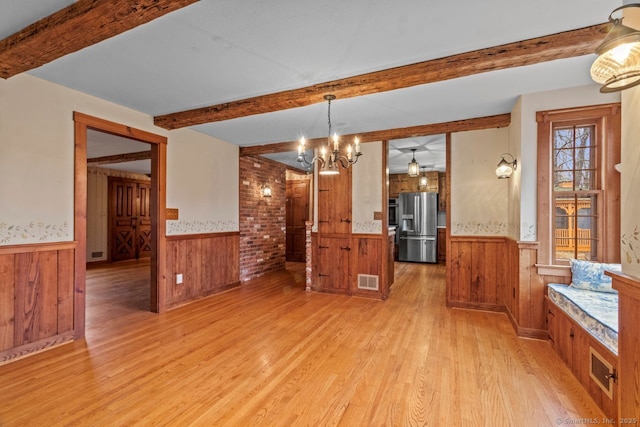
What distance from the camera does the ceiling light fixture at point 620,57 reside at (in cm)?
128

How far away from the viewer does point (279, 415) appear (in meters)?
1.90

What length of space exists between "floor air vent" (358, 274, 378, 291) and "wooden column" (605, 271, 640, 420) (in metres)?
3.09

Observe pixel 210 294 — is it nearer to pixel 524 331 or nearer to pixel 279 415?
pixel 279 415

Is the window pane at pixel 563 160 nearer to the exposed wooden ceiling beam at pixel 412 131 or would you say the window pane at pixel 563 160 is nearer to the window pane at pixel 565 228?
the window pane at pixel 565 228

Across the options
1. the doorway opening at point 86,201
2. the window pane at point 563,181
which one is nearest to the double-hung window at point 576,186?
the window pane at point 563,181

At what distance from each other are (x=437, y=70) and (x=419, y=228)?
5775 mm

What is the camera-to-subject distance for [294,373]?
7.90ft

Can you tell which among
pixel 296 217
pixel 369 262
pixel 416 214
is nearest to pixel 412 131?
pixel 369 262

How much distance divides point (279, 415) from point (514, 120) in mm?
3807

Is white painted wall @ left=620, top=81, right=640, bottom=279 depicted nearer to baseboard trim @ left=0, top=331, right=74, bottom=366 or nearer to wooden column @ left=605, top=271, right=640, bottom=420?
wooden column @ left=605, top=271, right=640, bottom=420


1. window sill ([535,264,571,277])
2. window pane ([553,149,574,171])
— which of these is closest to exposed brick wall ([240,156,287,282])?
window sill ([535,264,571,277])

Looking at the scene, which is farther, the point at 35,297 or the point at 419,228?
the point at 419,228

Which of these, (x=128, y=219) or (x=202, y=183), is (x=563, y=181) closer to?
(x=202, y=183)

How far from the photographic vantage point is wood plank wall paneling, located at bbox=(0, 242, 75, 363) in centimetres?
261
